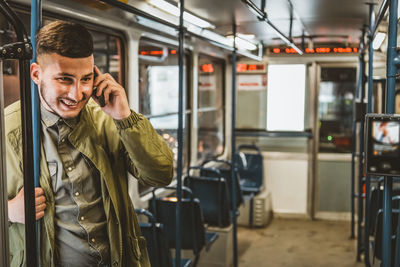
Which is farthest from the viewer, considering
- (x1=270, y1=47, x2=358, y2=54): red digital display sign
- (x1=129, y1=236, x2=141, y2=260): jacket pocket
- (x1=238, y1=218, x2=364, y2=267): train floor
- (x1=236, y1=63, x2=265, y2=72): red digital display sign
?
(x1=236, y1=63, x2=265, y2=72): red digital display sign

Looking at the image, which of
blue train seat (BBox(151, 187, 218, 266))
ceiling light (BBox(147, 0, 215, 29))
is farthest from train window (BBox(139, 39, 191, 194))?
blue train seat (BBox(151, 187, 218, 266))

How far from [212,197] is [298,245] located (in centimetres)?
168

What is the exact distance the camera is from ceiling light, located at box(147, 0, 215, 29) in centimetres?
317

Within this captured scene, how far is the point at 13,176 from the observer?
1.57m

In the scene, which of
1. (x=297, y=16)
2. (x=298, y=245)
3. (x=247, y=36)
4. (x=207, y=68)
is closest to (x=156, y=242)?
(x=297, y=16)

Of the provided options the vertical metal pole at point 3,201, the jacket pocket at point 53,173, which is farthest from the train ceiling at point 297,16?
the vertical metal pole at point 3,201

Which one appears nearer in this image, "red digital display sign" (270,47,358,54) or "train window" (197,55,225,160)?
"train window" (197,55,225,160)

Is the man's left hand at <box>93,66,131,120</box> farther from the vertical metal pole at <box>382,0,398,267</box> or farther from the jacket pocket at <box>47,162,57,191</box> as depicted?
the vertical metal pole at <box>382,0,398,267</box>

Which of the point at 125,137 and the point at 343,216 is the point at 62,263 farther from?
the point at 343,216

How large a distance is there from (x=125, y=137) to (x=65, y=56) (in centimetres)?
36

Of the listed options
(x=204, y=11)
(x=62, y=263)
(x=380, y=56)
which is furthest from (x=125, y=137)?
(x=380, y=56)

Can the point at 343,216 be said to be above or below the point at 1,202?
below

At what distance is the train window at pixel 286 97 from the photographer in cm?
696

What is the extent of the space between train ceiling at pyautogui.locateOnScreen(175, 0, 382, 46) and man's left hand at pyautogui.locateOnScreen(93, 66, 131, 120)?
1974mm
